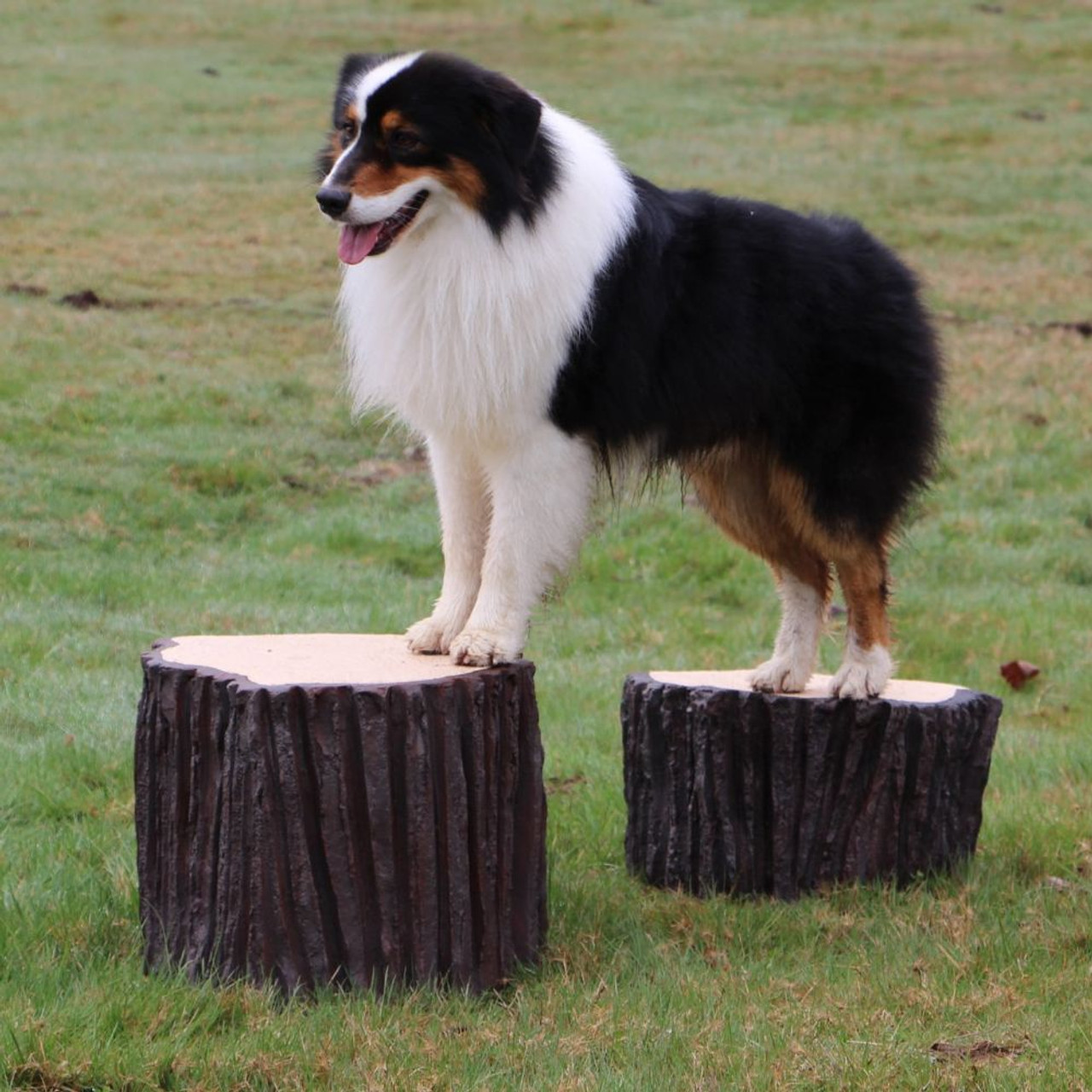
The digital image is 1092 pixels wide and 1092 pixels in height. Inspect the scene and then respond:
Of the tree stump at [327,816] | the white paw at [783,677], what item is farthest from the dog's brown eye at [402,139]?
the white paw at [783,677]

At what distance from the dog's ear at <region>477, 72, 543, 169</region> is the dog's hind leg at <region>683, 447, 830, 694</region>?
1.21m

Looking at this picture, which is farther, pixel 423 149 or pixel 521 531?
pixel 521 531

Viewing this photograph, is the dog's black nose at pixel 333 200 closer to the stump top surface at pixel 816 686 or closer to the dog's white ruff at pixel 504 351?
the dog's white ruff at pixel 504 351

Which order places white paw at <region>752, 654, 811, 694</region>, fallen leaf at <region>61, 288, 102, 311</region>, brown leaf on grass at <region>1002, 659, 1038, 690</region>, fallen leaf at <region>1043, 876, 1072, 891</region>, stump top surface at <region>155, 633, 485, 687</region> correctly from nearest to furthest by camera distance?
stump top surface at <region>155, 633, 485, 687</region>
fallen leaf at <region>1043, 876, 1072, 891</region>
white paw at <region>752, 654, 811, 694</region>
brown leaf on grass at <region>1002, 659, 1038, 690</region>
fallen leaf at <region>61, 288, 102, 311</region>

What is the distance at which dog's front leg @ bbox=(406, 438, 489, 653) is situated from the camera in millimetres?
4746

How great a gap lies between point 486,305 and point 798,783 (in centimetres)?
188

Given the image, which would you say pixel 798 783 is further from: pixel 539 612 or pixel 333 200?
pixel 539 612

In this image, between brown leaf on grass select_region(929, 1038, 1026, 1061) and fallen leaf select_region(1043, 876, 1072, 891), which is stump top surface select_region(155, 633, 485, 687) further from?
fallen leaf select_region(1043, 876, 1072, 891)

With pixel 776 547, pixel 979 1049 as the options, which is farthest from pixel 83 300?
pixel 979 1049

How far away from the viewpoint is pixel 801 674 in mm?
5367

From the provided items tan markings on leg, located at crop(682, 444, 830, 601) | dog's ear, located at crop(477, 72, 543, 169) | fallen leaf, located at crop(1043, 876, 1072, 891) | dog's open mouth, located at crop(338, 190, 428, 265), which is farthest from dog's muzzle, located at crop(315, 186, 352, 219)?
fallen leaf, located at crop(1043, 876, 1072, 891)

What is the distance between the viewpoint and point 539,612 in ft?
28.2

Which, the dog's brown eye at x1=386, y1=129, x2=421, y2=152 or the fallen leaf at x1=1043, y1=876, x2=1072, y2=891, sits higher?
the dog's brown eye at x1=386, y1=129, x2=421, y2=152

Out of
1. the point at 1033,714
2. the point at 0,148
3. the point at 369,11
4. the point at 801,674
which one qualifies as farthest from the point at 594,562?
the point at 369,11
